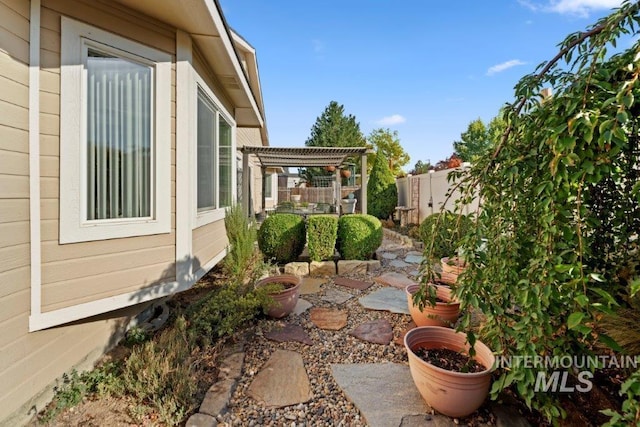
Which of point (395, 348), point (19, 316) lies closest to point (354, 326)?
point (395, 348)

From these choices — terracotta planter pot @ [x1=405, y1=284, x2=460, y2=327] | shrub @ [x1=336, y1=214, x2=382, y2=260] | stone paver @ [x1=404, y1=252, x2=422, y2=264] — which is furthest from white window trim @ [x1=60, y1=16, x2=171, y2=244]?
stone paver @ [x1=404, y1=252, x2=422, y2=264]

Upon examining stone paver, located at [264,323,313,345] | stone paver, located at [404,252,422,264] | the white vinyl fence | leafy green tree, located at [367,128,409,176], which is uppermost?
leafy green tree, located at [367,128,409,176]

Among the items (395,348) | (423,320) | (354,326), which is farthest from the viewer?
(354,326)

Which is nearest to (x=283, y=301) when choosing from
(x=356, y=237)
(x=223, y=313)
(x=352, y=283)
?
(x=223, y=313)

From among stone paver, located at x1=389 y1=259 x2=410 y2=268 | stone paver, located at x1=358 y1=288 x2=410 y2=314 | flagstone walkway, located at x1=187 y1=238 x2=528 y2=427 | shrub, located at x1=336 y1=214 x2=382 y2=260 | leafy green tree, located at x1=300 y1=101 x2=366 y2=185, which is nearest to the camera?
flagstone walkway, located at x1=187 y1=238 x2=528 y2=427

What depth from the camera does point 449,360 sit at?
235 cm

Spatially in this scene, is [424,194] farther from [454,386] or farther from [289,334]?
[454,386]

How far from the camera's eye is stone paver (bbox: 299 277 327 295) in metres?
4.72

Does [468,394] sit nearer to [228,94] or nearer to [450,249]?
[450,249]

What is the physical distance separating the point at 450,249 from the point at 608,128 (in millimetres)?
1176

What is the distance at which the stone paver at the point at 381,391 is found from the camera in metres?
2.14

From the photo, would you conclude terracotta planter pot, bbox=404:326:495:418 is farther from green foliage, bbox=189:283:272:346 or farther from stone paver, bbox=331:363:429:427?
green foliage, bbox=189:283:272:346

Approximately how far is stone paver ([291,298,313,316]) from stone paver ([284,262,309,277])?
3.69 feet

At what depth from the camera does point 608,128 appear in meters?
1.22
